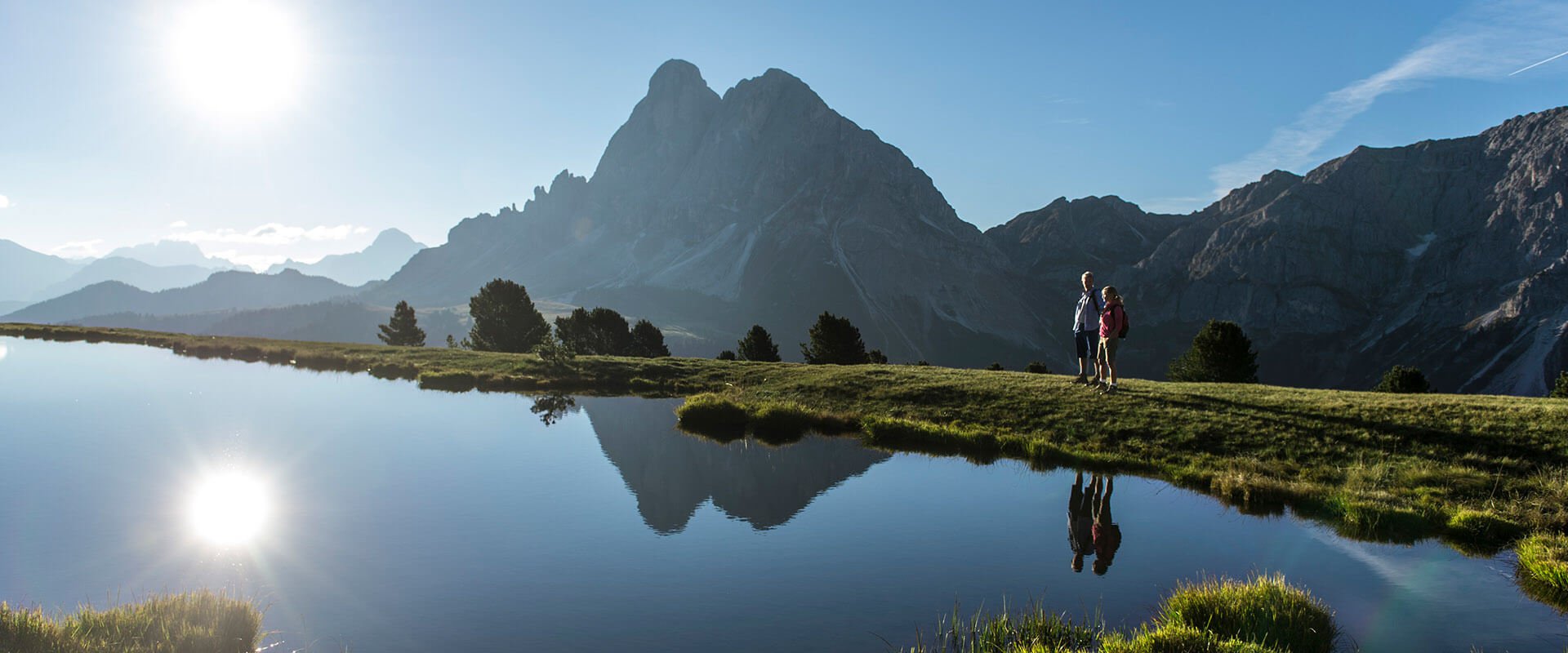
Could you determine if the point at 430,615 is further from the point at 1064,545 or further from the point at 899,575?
the point at 1064,545

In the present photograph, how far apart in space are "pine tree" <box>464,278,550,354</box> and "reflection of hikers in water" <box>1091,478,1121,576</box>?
81712 millimetres

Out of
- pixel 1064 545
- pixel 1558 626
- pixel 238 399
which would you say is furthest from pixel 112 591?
pixel 238 399

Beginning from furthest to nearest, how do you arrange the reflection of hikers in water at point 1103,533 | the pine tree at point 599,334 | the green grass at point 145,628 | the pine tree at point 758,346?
the pine tree at point 599,334, the pine tree at point 758,346, the reflection of hikers in water at point 1103,533, the green grass at point 145,628

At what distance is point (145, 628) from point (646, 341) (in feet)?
301

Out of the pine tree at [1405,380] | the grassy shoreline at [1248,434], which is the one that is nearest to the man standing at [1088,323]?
the grassy shoreline at [1248,434]

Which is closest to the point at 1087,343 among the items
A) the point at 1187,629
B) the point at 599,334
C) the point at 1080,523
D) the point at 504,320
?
the point at 1080,523

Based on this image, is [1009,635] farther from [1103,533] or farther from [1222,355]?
[1222,355]

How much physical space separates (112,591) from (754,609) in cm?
913

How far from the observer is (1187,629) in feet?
29.5

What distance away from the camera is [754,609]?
10.4 m

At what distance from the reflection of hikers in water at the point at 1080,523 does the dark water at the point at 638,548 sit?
0.34 meters

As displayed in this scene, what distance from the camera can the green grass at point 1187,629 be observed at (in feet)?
28.9

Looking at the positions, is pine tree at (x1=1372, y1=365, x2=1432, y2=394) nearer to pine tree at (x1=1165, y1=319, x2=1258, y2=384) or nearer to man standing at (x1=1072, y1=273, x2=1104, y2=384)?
pine tree at (x1=1165, y1=319, x2=1258, y2=384)

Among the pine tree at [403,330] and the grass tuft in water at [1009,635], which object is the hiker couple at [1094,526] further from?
the pine tree at [403,330]
